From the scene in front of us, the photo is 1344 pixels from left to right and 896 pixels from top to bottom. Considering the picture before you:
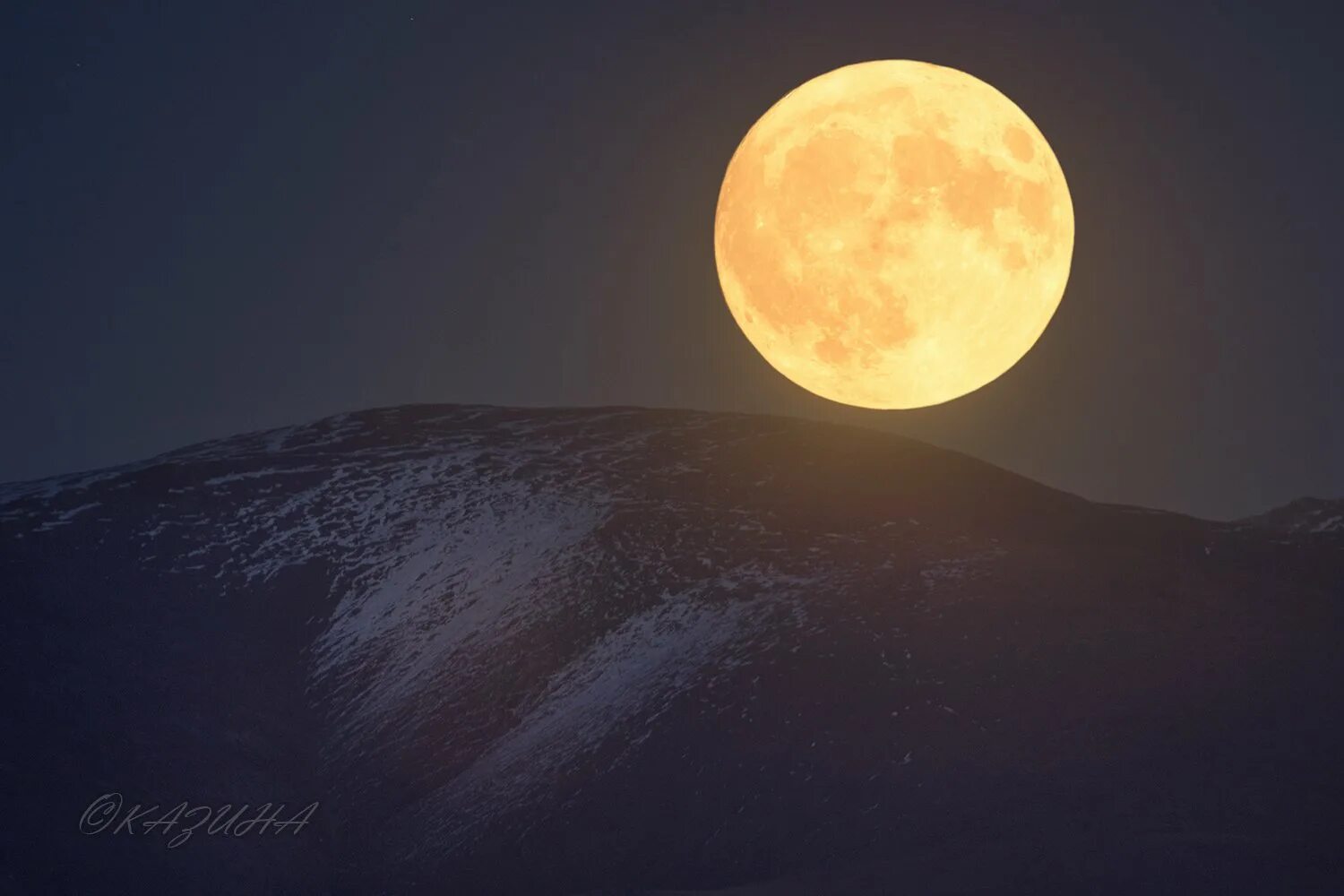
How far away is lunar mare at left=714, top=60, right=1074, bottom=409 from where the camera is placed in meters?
21.4

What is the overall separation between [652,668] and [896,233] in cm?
1725

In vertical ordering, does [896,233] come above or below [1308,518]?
above

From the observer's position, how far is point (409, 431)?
4328cm

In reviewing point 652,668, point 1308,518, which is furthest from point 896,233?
point 1308,518

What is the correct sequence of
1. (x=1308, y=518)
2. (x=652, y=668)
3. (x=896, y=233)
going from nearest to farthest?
(x=896, y=233), (x=652, y=668), (x=1308, y=518)

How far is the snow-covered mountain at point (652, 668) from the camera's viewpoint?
1150 inches

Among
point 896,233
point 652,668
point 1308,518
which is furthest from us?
point 1308,518

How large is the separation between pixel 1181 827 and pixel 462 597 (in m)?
20.3

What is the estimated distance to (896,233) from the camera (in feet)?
69.7

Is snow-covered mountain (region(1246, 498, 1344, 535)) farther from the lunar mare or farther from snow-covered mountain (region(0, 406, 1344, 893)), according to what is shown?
the lunar mare

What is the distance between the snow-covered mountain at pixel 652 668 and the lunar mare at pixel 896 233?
1159cm

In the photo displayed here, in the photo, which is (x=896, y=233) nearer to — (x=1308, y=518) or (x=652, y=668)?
(x=652, y=668)

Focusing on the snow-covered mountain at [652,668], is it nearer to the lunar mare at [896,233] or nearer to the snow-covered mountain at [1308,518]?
the snow-covered mountain at [1308,518]

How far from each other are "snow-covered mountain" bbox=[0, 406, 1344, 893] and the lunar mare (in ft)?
38.0
